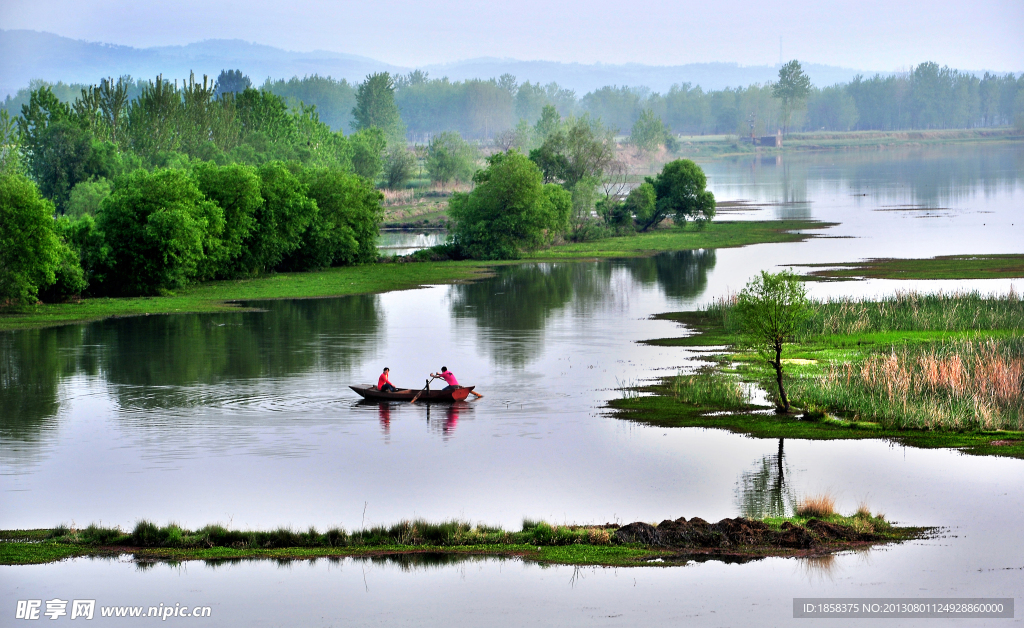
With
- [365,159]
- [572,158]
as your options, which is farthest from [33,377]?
[365,159]

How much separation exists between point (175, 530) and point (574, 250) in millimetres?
82133

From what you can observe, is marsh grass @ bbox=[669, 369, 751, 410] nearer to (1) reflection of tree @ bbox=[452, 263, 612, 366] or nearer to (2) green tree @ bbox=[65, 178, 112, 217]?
(1) reflection of tree @ bbox=[452, 263, 612, 366]

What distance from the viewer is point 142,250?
75.9 m

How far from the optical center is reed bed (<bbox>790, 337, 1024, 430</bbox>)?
37156 millimetres

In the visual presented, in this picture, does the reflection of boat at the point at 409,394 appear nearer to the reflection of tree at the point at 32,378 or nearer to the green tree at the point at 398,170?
the reflection of tree at the point at 32,378

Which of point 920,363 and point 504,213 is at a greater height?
point 504,213

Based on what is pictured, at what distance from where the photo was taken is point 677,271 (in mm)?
89562

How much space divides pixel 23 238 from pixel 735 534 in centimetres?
5431

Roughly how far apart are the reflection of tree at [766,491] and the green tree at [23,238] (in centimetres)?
5011

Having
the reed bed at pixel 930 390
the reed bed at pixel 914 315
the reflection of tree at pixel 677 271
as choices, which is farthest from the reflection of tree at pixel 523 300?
the reed bed at pixel 930 390

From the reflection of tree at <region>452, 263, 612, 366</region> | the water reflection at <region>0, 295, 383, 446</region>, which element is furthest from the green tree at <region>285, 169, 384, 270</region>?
the water reflection at <region>0, 295, 383, 446</region>

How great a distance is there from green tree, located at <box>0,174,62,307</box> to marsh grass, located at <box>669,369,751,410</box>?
138ft

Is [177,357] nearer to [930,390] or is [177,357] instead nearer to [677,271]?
[930,390]

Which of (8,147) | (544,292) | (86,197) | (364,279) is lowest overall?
(544,292)
